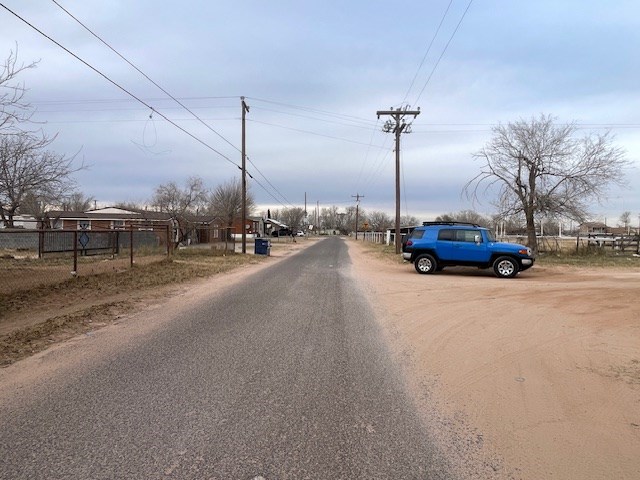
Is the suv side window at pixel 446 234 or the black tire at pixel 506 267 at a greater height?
the suv side window at pixel 446 234

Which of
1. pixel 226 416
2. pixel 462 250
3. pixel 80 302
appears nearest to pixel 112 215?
pixel 462 250

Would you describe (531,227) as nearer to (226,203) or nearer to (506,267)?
(506,267)

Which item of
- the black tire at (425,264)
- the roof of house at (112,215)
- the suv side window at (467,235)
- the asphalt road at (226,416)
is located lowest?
the asphalt road at (226,416)

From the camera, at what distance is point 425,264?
58.5 ft

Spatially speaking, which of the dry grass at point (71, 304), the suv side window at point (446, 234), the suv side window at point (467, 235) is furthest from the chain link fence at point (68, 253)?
the suv side window at point (467, 235)

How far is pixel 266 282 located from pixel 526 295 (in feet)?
24.2

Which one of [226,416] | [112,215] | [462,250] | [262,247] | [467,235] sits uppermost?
[112,215]

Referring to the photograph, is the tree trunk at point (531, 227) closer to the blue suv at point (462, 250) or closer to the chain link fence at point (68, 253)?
the blue suv at point (462, 250)

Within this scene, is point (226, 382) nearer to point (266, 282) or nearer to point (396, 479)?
point (396, 479)

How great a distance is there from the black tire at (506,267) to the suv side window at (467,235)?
1122mm

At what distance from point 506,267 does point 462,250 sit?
5.20ft

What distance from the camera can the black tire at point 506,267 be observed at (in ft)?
54.1

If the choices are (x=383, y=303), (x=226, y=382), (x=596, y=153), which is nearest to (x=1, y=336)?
(x=226, y=382)

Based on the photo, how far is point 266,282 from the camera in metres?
14.7
